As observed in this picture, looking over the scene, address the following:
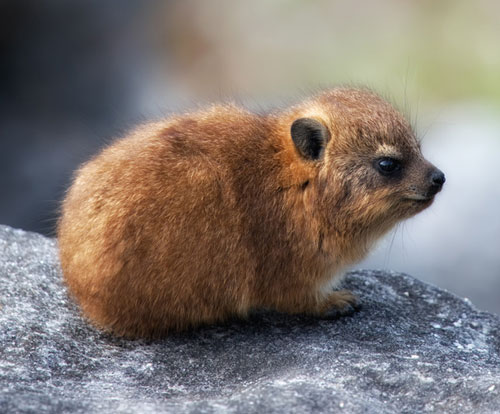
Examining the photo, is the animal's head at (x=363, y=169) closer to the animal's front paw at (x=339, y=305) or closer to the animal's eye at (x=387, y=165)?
the animal's eye at (x=387, y=165)

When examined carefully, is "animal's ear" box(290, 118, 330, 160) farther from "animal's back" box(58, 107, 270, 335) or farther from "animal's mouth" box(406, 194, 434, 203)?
"animal's mouth" box(406, 194, 434, 203)

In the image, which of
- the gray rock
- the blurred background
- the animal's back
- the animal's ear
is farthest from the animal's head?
the blurred background

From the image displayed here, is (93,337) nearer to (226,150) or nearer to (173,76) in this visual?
(226,150)

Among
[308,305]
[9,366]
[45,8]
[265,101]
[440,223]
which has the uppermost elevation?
[45,8]

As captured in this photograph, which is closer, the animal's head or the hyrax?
the hyrax

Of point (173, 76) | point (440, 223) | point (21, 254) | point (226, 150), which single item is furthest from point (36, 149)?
point (226, 150)

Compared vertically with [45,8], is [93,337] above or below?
below


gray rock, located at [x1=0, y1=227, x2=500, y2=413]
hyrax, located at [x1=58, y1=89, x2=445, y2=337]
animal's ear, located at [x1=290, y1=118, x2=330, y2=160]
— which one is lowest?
gray rock, located at [x1=0, y1=227, x2=500, y2=413]
